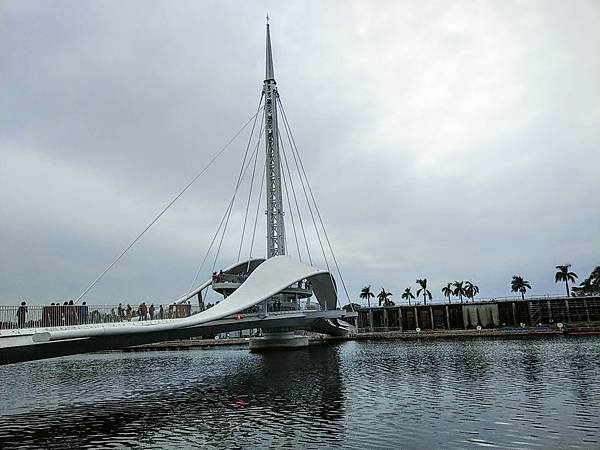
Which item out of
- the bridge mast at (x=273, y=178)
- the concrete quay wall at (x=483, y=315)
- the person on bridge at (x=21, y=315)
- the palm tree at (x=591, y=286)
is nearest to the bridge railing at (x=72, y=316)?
the person on bridge at (x=21, y=315)

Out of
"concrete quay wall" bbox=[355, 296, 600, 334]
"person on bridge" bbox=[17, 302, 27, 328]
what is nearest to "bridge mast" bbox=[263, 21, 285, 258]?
"person on bridge" bbox=[17, 302, 27, 328]

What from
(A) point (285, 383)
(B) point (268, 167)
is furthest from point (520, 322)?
(A) point (285, 383)

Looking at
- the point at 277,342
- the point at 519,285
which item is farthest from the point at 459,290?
the point at 277,342

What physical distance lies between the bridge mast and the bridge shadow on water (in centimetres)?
1987

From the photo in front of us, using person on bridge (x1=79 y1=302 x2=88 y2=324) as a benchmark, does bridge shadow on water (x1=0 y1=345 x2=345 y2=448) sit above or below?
below

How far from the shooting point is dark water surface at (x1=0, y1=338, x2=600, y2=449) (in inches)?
487

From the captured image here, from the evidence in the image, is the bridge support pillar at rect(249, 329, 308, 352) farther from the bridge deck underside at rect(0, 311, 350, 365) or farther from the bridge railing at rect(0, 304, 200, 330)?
the bridge railing at rect(0, 304, 200, 330)

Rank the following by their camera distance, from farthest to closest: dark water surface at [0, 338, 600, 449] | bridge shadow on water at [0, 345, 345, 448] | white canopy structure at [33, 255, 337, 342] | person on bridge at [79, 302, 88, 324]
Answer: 1. person on bridge at [79, 302, 88, 324]
2. white canopy structure at [33, 255, 337, 342]
3. bridge shadow on water at [0, 345, 345, 448]
4. dark water surface at [0, 338, 600, 449]

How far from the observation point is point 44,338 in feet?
58.6

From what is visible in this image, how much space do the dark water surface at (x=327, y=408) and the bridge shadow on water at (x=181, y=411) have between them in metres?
0.04

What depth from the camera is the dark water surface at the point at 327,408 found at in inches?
487

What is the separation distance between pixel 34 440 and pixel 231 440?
5.44 metres

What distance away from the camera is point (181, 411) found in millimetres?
17000

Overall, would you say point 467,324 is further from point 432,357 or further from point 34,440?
point 34,440
